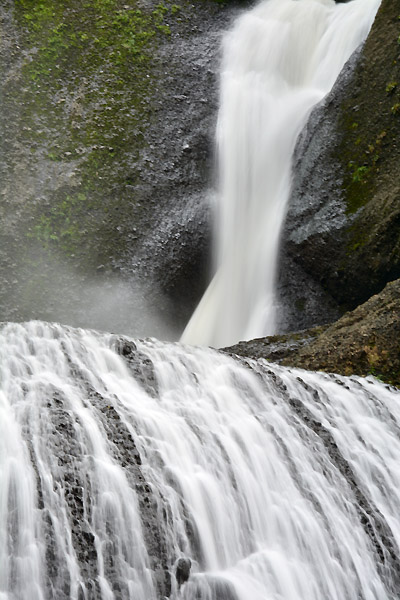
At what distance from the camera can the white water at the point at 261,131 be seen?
37.4ft

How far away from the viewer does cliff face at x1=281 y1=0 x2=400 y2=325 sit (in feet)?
33.4

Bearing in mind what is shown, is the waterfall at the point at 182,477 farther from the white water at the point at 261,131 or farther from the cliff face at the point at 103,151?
the cliff face at the point at 103,151

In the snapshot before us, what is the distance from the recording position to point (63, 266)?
38.4ft

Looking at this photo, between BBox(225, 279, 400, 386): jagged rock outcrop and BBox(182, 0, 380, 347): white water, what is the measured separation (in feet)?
6.90

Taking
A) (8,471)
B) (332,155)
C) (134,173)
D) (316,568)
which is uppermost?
(134,173)

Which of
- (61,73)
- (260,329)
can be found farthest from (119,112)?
(260,329)

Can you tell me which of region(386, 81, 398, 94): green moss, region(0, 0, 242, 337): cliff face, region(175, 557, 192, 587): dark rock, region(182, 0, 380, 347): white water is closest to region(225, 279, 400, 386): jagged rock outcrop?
region(182, 0, 380, 347): white water

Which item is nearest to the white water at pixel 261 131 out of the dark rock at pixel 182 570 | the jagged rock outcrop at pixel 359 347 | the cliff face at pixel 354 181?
the cliff face at pixel 354 181

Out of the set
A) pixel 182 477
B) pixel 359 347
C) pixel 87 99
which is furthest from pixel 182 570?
pixel 87 99

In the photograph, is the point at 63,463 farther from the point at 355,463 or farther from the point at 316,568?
the point at 355,463

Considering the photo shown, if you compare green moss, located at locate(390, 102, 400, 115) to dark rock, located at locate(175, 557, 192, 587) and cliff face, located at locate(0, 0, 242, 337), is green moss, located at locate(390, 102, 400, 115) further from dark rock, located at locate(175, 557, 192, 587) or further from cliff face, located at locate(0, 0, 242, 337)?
dark rock, located at locate(175, 557, 192, 587)

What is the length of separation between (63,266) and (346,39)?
6.90 m

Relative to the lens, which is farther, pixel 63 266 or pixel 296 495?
pixel 63 266

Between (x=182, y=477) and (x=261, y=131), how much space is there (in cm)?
897
